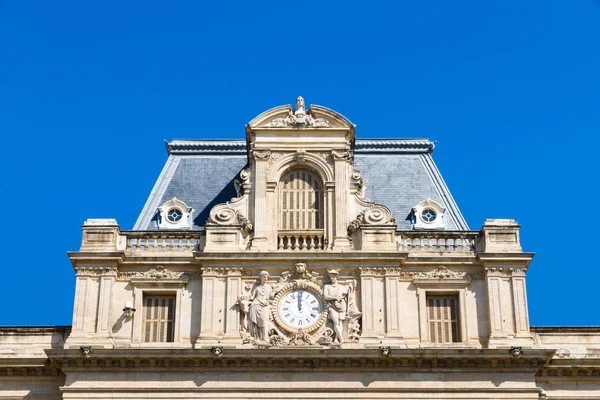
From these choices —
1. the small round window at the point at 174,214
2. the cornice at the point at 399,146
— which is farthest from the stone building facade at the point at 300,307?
the cornice at the point at 399,146

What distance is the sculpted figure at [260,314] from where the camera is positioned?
39500 mm

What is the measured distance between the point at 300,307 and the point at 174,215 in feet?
20.7

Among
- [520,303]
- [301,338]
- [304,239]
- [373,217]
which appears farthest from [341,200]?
[520,303]

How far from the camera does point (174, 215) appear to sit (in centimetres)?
4334

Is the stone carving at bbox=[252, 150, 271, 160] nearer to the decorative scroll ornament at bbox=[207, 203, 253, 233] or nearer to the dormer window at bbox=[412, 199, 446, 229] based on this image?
the decorative scroll ornament at bbox=[207, 203, 253, 233]

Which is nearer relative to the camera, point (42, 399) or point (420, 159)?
point (42, 399)

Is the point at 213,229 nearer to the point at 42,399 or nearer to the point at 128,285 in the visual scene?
the point at 128,285

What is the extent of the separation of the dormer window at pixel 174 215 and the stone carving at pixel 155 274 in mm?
2579

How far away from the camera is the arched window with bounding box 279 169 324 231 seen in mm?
41688

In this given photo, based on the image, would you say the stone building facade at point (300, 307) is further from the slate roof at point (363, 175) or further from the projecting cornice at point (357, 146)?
the projecting cornice at point (357, 146)

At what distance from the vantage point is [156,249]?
41281mm

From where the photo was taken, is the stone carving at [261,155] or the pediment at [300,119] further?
the pediment at [300,119]

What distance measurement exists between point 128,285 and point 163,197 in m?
4.93

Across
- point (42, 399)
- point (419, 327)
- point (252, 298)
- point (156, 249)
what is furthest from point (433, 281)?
point (42, 399)
